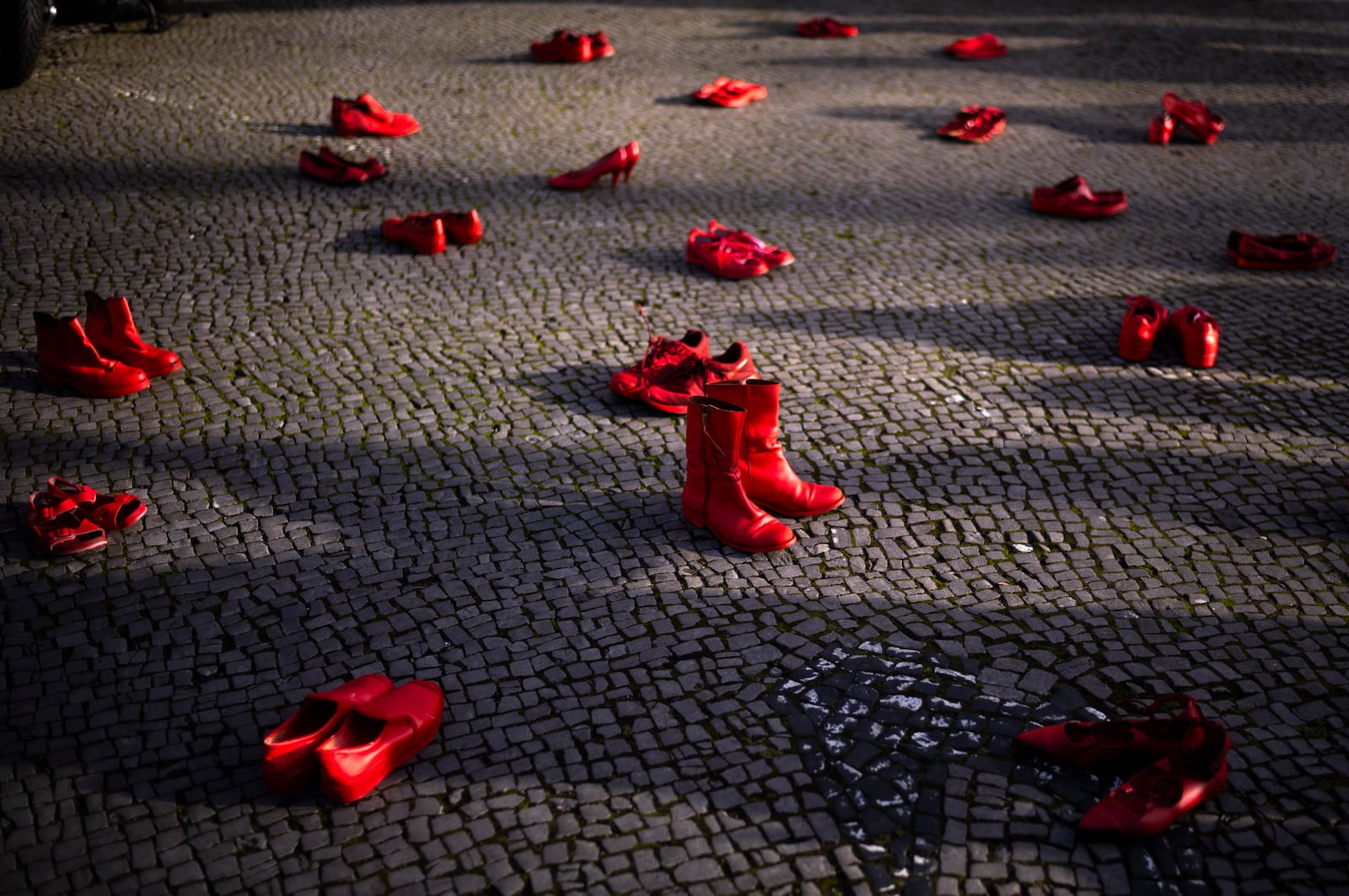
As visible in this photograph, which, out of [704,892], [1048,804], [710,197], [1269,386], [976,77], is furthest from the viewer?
[976,77]

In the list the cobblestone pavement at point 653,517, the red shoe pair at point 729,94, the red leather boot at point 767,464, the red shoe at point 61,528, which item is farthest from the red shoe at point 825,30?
the red shoe at point 61,528

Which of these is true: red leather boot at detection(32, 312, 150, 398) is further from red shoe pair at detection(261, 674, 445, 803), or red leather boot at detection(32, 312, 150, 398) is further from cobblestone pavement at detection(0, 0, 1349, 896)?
red shoe pair at detection(261, 674, 445, 803)

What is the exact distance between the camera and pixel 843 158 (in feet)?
27.4

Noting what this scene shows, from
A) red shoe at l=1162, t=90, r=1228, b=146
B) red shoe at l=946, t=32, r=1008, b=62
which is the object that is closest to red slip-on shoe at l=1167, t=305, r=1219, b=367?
red shoe at l=1162, t=90, r=1228, b=146

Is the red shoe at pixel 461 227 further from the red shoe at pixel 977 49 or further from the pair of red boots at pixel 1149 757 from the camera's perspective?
the red shoe at pixel 977 49

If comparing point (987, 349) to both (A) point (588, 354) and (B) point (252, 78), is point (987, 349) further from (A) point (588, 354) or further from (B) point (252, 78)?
(B) point (252, 78)

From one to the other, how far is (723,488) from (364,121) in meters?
5.71

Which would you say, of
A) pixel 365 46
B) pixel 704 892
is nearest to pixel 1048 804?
pixel 704 892

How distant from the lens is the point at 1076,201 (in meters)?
7.30

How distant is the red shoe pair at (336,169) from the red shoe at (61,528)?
3.96 metres

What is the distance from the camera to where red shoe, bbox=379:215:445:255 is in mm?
6535

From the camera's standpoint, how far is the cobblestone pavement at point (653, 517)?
3006 millimetres

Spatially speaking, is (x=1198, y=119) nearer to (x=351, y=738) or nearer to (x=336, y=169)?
(x=336, y=169)

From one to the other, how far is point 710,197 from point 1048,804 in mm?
5359
